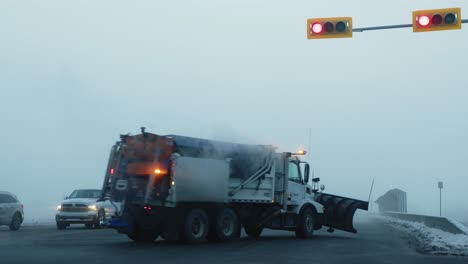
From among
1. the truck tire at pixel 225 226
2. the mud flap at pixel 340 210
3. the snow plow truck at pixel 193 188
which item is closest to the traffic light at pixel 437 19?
the snow plow truck at pixel 193 188

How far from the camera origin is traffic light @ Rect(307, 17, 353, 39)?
1593cm

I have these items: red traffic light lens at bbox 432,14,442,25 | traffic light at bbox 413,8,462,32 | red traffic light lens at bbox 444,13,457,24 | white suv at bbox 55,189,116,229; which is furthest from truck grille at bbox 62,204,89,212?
red traffic light lens at bbox 444,13,457,24

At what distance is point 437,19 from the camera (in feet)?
50.8

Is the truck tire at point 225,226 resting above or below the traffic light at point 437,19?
below

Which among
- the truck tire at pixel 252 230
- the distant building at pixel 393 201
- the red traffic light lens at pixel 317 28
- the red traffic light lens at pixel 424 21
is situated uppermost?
the red traffic light lens at pixel 424 21

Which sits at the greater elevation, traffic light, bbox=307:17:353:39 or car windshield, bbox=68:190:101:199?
traffic light, bbox=307:17:353:39

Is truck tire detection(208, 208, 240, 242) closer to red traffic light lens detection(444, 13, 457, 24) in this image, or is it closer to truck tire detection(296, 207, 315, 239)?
truck tire detection(296, 207, 315, 239)

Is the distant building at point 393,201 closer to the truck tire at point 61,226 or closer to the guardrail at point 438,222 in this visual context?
the guardrail at point 438,222

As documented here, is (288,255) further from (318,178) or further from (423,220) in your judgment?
(423,220)

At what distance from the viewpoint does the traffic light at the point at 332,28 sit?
15930 mm

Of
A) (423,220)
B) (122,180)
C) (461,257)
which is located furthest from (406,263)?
(423,220)

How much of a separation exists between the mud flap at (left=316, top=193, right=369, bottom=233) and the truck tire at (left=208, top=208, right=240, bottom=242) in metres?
4.86

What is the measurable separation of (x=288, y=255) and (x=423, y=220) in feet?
64.0

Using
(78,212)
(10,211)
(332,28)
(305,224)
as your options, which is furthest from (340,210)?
(10,211)
